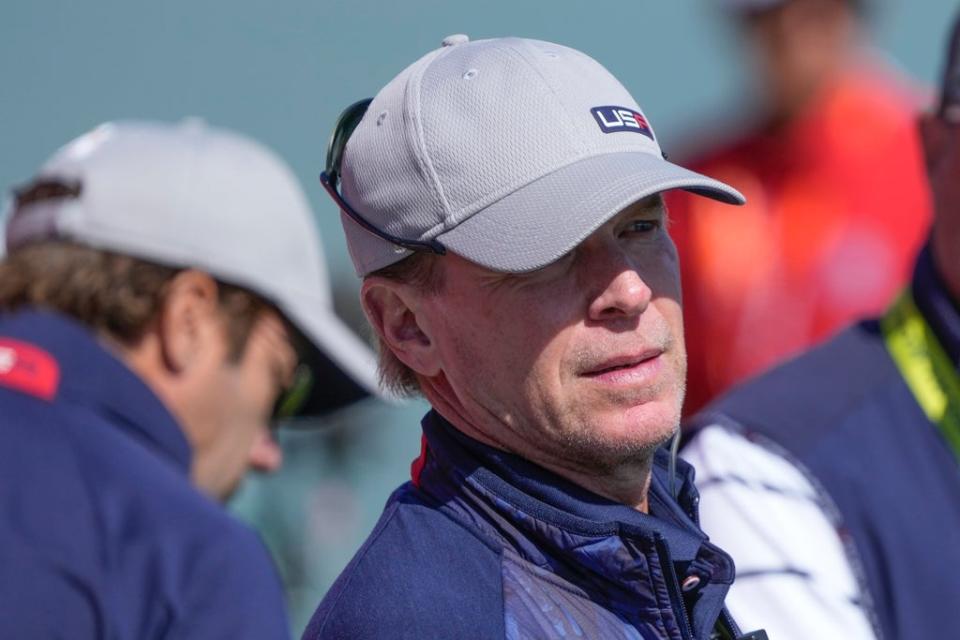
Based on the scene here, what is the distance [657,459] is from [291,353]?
1.24 meters

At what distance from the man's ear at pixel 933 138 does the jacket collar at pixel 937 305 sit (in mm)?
223

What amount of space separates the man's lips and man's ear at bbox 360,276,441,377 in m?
0.20

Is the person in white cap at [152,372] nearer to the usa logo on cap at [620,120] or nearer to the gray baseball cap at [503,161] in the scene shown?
the gray baseball cap at [503,161]

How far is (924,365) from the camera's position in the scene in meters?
2.84

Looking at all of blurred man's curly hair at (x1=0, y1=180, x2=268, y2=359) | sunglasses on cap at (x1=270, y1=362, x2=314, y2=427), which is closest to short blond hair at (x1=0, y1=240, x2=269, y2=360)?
blurred man's curly hair at (x1=0, y1=180, x2=268, y2=359)

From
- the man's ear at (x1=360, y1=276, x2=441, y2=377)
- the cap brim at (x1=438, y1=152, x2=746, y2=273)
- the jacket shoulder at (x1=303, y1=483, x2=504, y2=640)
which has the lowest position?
the jacket shoulder at (x1=303, y1=483, x2=504, y2=640)

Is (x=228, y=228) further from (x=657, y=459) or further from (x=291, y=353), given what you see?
(x=657, y=459)

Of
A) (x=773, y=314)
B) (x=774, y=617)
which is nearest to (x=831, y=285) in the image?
(x=773, y=314)

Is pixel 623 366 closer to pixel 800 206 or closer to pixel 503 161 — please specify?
pixel 503 161

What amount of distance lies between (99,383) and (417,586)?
102 cm

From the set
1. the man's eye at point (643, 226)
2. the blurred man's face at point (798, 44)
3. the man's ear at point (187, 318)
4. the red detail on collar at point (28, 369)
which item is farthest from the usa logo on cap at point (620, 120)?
the blurred man's face at point (798, 44)

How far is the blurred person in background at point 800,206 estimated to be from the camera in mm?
4340

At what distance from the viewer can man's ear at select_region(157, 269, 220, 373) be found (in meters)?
2.82

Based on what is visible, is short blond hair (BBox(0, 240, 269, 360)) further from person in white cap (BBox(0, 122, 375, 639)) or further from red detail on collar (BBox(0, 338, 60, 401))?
red detail on collar (BBox(0, 338, 60, 401))
